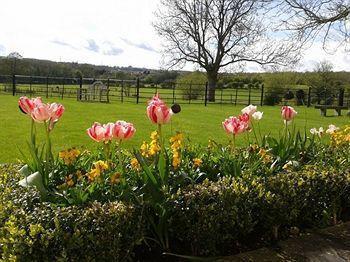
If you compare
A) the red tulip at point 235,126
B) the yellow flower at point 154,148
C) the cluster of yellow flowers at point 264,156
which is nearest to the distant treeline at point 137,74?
the cluster of yellow flowers at point 264,156

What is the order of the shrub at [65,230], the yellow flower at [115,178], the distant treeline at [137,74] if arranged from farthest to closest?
the distant treeline at [137,74]
the yellow flower at [115,178]
the shrub at [65,230]

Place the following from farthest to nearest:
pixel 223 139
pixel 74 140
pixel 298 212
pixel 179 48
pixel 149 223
A: pixel 179 48 < pixel 223 139 < pixel 74 140 < pixel 298 212 < pixel 149 223

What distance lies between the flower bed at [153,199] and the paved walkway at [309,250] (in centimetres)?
15

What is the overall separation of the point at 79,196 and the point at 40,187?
225 millimetres

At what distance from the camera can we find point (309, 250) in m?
2.80

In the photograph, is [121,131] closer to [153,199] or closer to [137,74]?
[153,199]

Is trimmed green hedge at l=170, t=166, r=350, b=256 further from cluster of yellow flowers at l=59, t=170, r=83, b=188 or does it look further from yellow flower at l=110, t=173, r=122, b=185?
cluster of yellow flowers at l=59, t=170, r=83, b=188

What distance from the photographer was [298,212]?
10.1ft

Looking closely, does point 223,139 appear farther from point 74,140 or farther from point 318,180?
point 318,180

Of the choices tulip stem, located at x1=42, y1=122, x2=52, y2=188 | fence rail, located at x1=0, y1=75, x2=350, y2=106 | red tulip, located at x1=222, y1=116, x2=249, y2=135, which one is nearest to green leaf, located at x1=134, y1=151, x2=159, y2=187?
tulip stem, located at x1=42, y1=122, x2=52, y2=188

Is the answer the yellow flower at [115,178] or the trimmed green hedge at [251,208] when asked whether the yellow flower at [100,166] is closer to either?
the yellow flower at [115,178]

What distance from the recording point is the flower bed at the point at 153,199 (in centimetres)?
212

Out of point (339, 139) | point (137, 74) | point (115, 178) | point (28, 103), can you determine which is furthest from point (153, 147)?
point (137, 74)

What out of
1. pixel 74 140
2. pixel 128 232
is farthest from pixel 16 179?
pixel 74 140
